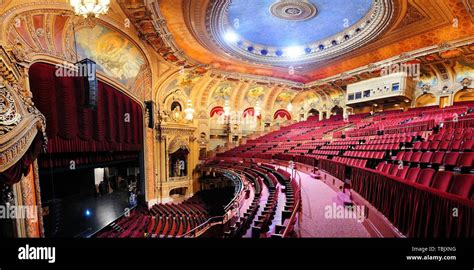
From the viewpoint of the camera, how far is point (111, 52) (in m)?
3.47

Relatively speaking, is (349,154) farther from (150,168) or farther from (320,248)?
(150,168)

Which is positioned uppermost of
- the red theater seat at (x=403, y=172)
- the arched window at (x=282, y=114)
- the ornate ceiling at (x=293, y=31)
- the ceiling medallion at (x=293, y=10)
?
the ceiling medallion at (x=293, y=10)

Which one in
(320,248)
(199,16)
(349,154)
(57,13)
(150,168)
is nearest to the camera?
(320,248)

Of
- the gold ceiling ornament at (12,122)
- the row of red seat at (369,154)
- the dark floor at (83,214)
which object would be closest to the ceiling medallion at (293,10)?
the row of red seat at (369,154)

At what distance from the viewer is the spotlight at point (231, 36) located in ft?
15.8

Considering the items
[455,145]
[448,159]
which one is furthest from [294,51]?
[448,159]

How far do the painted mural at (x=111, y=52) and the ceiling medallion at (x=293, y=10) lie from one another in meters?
3.11

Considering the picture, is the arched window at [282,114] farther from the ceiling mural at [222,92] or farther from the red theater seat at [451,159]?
the red theater seat at [451,159]

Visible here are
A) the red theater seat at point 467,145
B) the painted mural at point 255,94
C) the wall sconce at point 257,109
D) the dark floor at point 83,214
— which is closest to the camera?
the red theater seat at point 467,145

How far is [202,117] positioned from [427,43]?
20.1 ft

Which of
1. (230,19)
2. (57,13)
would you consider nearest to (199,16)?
(230,19)

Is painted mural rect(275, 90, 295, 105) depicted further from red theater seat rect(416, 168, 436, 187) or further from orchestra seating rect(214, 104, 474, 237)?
red theater seat rect(416, 168, 436, 187)

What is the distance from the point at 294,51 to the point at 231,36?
2.18 meters

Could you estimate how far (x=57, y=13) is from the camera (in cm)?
227
